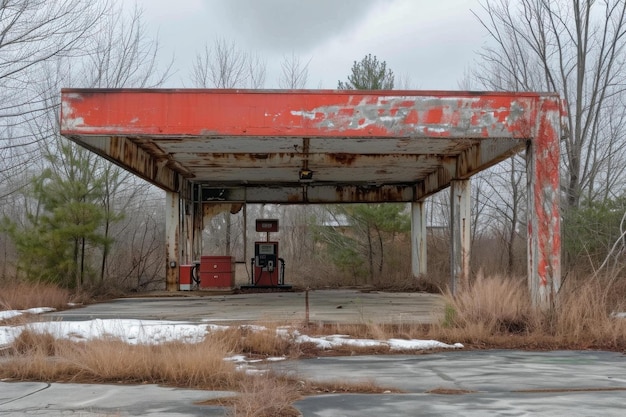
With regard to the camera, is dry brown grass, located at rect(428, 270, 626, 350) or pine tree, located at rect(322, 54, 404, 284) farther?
pine tree, located at rect(322, 54, 404, 284)

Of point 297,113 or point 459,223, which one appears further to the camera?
point 459,223

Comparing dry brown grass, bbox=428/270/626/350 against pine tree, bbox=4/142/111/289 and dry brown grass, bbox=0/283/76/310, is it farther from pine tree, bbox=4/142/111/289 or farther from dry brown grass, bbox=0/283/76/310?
pine tree, bbox=4/142/111/289

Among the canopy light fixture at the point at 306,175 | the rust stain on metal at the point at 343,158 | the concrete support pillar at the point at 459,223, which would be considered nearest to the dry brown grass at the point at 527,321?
the concrete support pillar at the point at 459,223

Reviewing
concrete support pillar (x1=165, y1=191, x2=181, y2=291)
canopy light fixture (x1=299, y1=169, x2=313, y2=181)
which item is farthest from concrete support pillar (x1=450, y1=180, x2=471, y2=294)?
concrete support pillar (x1=165, y1=191, x2=181, y2=291)

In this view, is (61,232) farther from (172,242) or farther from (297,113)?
Answer: (297,113)

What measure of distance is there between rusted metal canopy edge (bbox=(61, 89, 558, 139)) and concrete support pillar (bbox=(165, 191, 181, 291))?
9.42 meters

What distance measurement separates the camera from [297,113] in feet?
40.9

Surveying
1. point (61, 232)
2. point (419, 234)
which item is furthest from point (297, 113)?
point (419, 234)

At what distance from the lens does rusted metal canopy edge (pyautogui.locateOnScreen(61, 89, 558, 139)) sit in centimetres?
1241

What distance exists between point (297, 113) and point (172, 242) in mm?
10572

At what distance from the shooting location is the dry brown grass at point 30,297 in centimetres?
1538

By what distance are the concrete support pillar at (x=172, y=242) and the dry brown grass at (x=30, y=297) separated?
445 cm

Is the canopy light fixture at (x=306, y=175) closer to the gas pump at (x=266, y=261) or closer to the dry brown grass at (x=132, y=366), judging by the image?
the gas pump at (x=266, y=261)

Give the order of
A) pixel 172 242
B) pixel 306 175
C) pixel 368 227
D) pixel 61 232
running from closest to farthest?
pixel 61 232 < pixel 306 175 < pixel 172 242 < pixel 368 227
